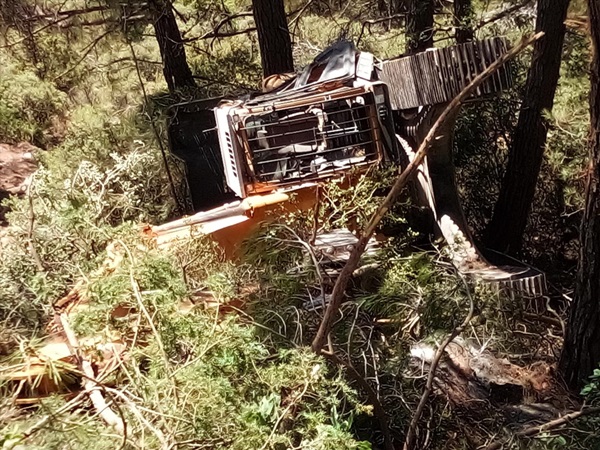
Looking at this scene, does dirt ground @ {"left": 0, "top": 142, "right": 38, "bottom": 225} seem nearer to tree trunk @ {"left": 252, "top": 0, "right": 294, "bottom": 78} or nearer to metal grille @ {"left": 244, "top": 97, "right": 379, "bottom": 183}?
tree trunk @ {"left": 252, "top": 0, "right": 294, "bottom": 78}

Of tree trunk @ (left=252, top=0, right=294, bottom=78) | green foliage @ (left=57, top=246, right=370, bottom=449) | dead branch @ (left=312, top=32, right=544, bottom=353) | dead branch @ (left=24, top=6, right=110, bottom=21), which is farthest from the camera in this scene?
dead branch @ (left=24, top=6, right=110, bottom=21)

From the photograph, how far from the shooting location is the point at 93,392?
2.97 metres

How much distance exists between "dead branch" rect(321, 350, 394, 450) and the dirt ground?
21.5 ft

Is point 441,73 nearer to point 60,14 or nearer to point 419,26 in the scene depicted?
point 419,26

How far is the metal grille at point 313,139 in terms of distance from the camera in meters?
5.26

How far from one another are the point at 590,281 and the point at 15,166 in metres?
8.06

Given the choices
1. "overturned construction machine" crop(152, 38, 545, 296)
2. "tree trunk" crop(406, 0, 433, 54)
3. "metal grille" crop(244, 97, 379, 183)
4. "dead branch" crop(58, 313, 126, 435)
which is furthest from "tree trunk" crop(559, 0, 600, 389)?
"tree trunk" crop(406, 0, 433, 54)

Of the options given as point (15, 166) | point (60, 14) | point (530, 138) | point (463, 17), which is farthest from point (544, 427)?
point (15, 166)

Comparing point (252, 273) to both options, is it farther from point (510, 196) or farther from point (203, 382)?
point (510, 196)

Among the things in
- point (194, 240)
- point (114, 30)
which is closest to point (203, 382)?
point (194, 240)

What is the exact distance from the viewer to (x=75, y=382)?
3.27 m

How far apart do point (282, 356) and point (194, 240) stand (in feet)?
5.19

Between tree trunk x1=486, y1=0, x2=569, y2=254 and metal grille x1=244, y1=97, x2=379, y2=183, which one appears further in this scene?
tree trunk x1=486, y1=0, x2=569, y2=254

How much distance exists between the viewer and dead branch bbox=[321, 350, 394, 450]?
3322mm
